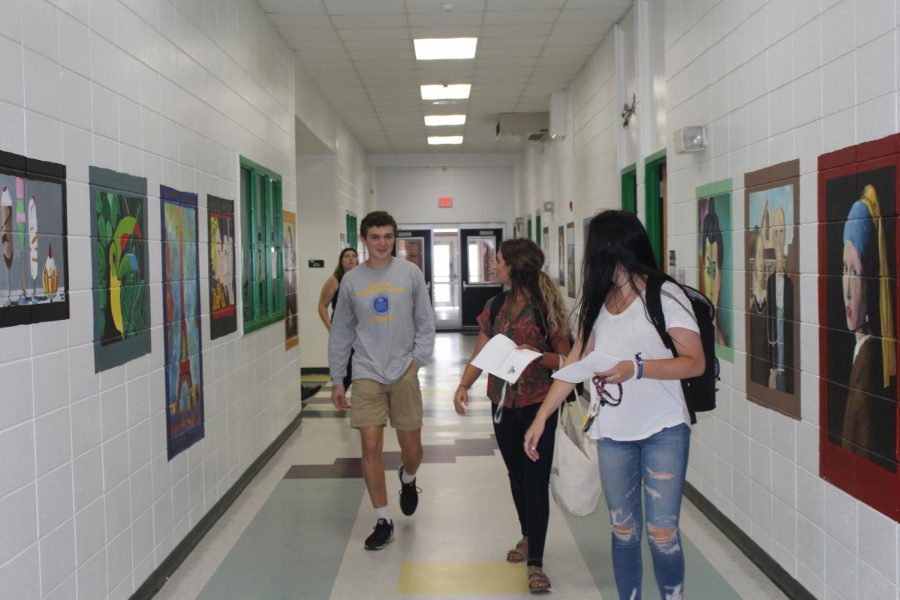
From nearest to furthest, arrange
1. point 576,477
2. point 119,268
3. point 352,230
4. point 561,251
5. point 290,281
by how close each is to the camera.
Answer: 1. point 576,477
2. point 119,268
3. point 290,281
4. point 561,251
5. point 352,230

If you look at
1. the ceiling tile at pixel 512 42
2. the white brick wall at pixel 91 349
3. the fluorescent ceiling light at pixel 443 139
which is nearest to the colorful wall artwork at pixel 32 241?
the white brick wall at pixel 91 349

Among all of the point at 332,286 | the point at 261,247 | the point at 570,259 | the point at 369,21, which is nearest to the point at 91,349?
the point at 261,247

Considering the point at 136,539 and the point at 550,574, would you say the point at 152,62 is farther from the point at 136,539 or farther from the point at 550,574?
the point at 550,574

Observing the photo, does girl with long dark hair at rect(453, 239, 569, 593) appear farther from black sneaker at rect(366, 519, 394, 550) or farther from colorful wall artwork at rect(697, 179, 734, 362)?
colorful wall artwork at rect(697, 179, 734, 362)

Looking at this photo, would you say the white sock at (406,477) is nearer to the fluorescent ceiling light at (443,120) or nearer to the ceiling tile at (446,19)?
the ceiling tile at (446,19)

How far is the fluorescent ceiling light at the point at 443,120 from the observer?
11594 mm

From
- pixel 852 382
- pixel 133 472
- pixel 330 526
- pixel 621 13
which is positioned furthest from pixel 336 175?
pixel 852 382

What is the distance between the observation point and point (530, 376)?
11.3 ft

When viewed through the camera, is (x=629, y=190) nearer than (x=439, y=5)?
No

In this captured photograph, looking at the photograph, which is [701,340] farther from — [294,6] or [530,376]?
[294,6]

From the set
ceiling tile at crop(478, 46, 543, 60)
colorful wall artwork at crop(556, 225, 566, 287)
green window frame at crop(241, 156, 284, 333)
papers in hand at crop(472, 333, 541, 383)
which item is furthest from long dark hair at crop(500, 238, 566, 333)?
colorful wall artwork at crop(556, 225, 566, 287)

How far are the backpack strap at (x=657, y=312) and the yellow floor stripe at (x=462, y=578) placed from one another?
4.73 feet

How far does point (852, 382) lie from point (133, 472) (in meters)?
2.64

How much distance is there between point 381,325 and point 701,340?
6.05ft
